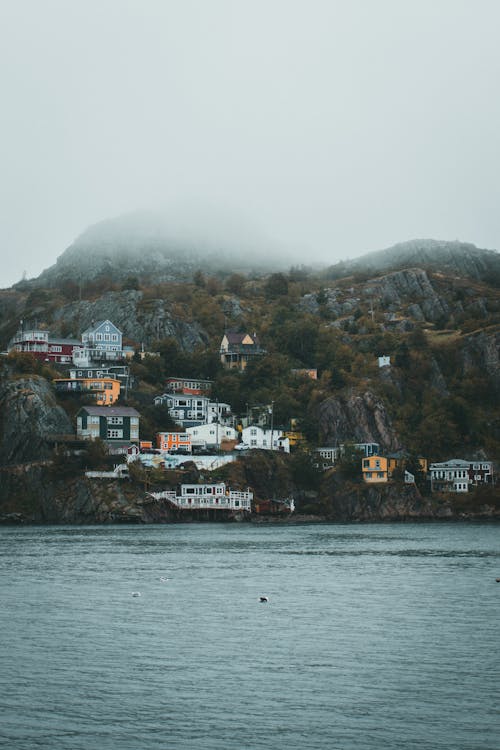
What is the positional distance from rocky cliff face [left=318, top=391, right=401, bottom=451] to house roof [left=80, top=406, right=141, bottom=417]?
3319 centimetres

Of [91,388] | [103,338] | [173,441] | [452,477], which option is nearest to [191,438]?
[173,441]

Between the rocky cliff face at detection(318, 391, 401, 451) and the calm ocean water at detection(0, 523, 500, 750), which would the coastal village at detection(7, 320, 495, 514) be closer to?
the rocky cliff face at detection(318, 391, 401, 451)

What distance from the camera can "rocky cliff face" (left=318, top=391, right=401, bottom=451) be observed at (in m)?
178

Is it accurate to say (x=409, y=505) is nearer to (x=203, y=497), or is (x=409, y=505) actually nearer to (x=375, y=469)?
(x=375, y=469)

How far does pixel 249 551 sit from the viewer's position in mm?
102125

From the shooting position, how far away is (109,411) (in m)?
164

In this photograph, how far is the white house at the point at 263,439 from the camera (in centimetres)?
17262

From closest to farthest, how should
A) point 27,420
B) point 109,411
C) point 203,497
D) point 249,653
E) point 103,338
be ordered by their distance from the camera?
1. point 249,653
2. point 203,497
3. point 27,420
4. point 109,411
5. point 103,338

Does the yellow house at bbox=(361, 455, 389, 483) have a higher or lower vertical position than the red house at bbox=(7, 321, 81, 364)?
lower

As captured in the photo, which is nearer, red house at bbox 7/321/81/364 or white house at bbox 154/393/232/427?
white house at bbox 154/393/232/427

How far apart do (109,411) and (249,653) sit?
117411 mm

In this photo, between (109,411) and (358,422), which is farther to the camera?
(358,422)

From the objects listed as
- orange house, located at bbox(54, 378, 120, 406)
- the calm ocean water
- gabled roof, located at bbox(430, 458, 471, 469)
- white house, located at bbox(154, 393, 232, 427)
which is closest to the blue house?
white house, located at bbox(154, 393, 232, 427)

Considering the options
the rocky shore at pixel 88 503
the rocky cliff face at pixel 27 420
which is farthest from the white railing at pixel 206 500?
the rocky cliff face at pixel 27 420
